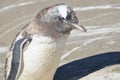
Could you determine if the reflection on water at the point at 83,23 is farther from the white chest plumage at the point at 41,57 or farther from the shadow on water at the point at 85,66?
the white chest plumage at the point at 41,57

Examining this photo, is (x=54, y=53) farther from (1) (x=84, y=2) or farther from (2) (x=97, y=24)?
(1) (x=84, y=2)

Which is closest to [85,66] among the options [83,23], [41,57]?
[41,57]

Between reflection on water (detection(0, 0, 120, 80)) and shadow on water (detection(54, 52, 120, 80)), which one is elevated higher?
shadow on water (detection(54, 52, 120, 80))

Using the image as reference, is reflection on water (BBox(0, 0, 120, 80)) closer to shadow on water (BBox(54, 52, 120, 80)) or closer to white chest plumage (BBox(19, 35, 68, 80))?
shadow on water (BBox(54, 52, 120, 80))

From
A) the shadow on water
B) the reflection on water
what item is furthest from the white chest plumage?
the reflection on water

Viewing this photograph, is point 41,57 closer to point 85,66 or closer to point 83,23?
point 85,66
